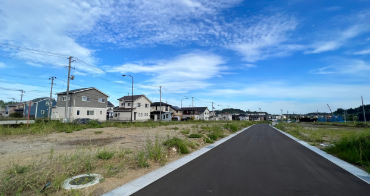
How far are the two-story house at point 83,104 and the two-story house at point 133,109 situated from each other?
653 centimetres

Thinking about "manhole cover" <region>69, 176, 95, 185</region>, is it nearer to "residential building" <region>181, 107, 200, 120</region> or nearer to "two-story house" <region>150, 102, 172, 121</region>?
"two-story house" <region>150, 102, 172, 121</region>

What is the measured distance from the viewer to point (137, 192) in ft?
13.7

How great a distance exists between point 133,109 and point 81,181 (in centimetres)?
4657

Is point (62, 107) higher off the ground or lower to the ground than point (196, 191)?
higher

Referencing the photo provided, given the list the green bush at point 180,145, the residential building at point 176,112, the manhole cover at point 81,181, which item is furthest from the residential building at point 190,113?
the manhole cover at point 81,181

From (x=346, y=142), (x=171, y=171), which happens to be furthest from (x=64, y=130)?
(x=346, y=142)

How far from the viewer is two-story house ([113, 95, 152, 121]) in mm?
49875

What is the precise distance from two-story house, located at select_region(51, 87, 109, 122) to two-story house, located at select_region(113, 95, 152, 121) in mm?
6529

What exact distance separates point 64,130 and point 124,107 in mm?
35950

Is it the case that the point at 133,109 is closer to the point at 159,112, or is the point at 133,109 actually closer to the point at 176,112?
the point at 159,112

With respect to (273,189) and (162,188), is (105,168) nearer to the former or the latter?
(162,188)

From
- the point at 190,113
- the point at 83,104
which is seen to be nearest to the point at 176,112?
the point at 190,113

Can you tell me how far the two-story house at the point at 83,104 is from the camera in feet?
124

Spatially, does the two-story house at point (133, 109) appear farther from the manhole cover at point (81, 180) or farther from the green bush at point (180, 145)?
the manhole cover at point (81, 180)
